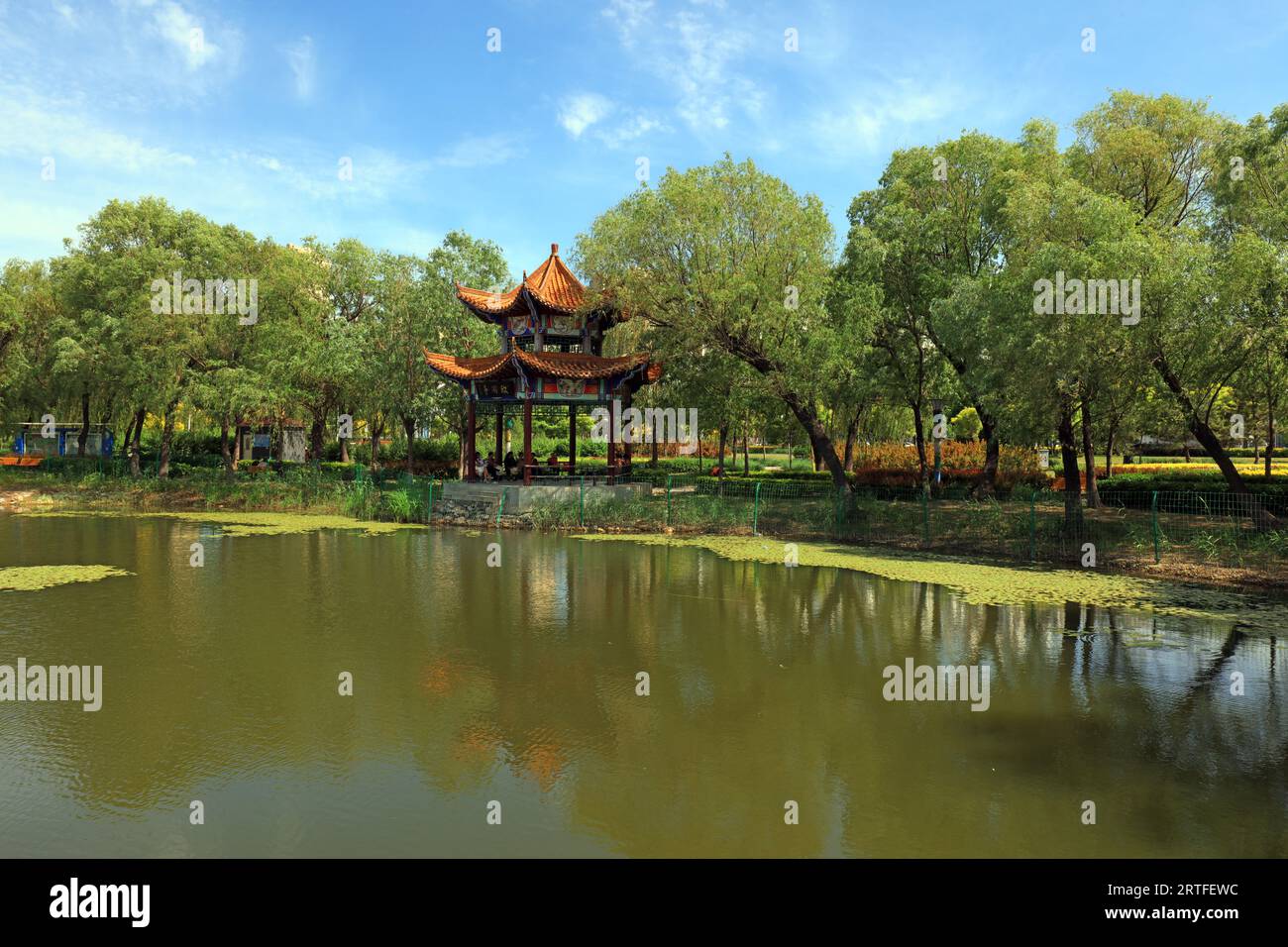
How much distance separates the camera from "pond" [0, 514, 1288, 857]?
5.04 m

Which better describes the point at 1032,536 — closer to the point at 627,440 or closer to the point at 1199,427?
the point at 1199,427

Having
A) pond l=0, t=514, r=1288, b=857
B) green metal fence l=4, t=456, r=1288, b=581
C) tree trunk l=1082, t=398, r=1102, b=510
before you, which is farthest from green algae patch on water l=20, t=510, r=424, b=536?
tree trunk l=1082, t=398, r=1102, b=510

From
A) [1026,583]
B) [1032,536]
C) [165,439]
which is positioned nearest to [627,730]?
[1026,583]

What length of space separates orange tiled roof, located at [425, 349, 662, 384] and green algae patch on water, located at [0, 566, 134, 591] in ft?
42.1

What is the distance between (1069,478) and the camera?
65.6ft

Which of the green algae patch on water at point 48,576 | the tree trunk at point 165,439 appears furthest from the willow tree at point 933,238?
the tree trunk at point 165,439

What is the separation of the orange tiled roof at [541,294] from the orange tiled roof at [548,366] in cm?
162

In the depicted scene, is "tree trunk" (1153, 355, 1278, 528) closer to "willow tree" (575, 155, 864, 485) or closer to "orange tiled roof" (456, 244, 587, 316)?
"willow tree" (575, 155, 864, 485)

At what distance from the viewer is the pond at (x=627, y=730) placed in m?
5.04

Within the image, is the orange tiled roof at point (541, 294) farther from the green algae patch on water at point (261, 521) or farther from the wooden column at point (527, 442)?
the green algae patch on water at point (261, 521)

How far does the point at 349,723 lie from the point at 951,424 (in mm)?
45793

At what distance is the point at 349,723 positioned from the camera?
6926mm
